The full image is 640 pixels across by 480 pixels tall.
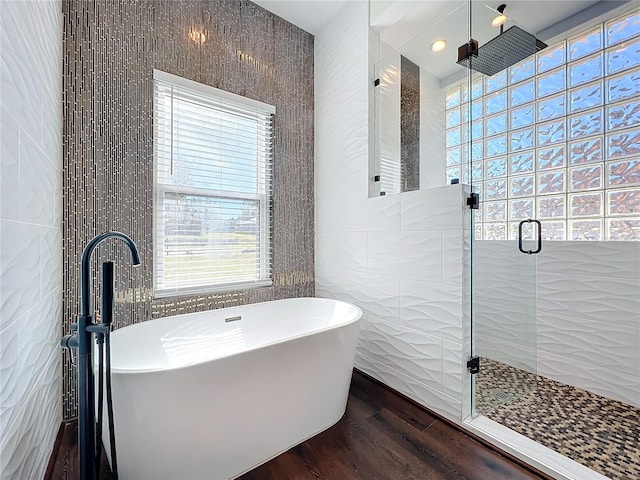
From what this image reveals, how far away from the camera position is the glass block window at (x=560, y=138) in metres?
1.98

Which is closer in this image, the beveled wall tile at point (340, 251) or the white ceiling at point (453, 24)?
the white ceiling at point (453, 24)

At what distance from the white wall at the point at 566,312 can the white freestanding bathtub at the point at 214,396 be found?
0.98m

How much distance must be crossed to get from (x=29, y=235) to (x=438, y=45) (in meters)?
2.56

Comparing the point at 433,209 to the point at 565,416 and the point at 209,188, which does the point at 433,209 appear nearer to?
the point at 565,416

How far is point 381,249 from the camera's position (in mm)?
2250

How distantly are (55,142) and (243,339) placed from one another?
166cm

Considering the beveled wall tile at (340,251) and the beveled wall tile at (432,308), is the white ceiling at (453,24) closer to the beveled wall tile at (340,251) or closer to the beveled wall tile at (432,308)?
the beveled wall tile at (340,251)

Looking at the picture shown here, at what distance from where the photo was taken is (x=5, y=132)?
942 mm

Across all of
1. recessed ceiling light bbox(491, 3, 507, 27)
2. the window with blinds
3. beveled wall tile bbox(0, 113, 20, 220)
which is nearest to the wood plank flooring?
the window with blinds

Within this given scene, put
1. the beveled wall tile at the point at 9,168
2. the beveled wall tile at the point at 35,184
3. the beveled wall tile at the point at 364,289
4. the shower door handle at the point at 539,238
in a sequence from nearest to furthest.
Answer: the beveled wall tile at the point at 9,168 < the beveled wall tile at the point at 35,184 < the beveled wall tile at the point at 364,289 < the shower door handle at the point at 539,238

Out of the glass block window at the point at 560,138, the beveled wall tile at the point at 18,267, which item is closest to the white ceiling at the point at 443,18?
the glass block window at the point at 560,138

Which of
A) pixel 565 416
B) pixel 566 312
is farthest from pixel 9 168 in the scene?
pixel 566 312

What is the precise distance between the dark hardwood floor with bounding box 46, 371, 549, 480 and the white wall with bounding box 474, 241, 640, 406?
0.55 metres

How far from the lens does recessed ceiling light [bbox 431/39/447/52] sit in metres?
2.05
